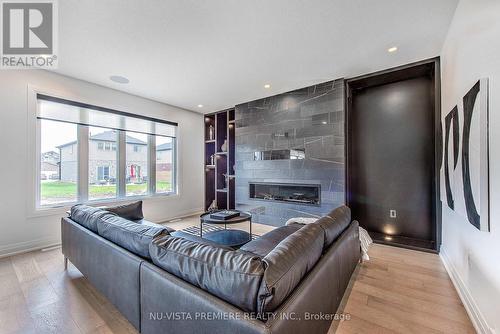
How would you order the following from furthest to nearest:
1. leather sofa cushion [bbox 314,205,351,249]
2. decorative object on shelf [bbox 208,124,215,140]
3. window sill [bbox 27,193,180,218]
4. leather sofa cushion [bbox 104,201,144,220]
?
decorative object on shelf [bbox 208,124,215,140]
window sill [bbox 27,193,180,218]
leather sofa cushion [bbox 104,201,144,220]
leather sofa cushion [bbox 314,205,351,249]

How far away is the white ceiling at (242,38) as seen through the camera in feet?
6.41

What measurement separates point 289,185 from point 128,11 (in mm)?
3300

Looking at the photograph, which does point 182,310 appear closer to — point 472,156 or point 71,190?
point 472,156

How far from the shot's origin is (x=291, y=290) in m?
1.01

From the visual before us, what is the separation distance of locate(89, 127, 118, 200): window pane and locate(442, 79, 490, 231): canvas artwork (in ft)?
15.8

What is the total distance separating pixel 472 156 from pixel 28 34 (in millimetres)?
4251

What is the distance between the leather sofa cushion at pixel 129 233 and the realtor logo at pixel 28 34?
6.62 ft

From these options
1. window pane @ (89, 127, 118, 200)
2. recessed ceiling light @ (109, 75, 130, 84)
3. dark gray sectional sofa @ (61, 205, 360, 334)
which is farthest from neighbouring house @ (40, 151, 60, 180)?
dark gray sectional sofa @ (61, 205, 360, 334)

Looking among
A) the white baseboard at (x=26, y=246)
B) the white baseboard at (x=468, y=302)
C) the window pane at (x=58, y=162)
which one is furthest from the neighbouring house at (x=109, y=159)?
the white baseboard at (x=468, y=302)

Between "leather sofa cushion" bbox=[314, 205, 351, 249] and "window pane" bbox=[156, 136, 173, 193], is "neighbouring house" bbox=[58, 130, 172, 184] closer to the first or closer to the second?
"window pane" bbox=[156, 136, 173, 193]

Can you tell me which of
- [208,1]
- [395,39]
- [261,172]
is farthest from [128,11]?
[261,172]

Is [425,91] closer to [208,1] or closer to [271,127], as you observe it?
[271,127]

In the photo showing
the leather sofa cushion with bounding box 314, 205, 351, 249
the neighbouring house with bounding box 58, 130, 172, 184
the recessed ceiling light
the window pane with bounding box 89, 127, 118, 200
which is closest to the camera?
the leather sofa cushion with bounding box 314, 205, 351, 249

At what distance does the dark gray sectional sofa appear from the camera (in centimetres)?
89
